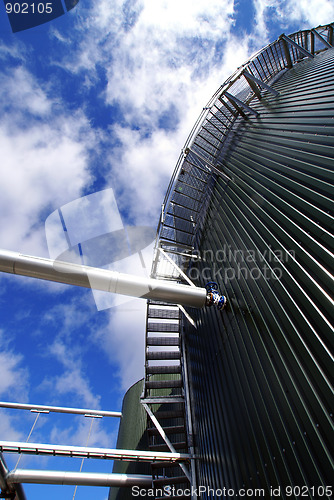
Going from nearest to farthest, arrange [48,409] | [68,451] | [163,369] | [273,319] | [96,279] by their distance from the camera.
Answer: [273,319]
[96,279]
[68,451]
[163,369]
[48,409]

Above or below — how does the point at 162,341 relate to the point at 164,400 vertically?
above

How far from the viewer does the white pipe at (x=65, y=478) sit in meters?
11.2

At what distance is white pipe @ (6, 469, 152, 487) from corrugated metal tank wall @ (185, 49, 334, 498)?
15.5 ft

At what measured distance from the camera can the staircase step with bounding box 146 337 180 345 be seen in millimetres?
11992

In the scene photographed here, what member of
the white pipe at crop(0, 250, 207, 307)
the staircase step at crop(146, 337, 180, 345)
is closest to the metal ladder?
the staircase step at crop(146, 337, 180, 345)

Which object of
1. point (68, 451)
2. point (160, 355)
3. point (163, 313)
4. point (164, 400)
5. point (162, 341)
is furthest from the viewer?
point (163, 313)

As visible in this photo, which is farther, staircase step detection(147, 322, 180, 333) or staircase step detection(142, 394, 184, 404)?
staircase step detection(147, 322, 180, 333)

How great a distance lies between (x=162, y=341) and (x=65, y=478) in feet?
24.7

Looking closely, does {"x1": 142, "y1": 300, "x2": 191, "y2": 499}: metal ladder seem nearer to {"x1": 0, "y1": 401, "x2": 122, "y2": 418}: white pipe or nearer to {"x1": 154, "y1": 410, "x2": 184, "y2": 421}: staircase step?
{"x1": 154, "y1": 410, "x2": 184, "y2": 421}: staircase step

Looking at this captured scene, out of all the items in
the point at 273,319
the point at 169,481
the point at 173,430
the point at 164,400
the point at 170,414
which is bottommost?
the point at 169,481

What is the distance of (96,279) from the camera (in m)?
7.12

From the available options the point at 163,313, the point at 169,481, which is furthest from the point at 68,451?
the point at 163,313

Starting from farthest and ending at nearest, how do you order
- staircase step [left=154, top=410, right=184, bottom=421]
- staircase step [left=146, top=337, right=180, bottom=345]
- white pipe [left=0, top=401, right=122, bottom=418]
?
white pipe [left=0, top=401, right=122, bottom=418] → staircase step [left=146, top=337, right=180, bottom=345] → staircase step [left=154, top=410, right=184, bottom=421]

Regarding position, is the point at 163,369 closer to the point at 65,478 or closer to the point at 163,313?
the point at 163,313
